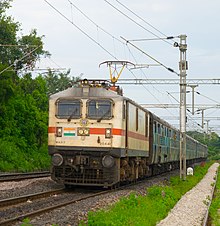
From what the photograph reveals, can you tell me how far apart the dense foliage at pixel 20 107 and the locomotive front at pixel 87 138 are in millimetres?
14492

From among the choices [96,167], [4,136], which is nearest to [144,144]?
[96,167]

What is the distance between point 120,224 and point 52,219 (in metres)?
1.88

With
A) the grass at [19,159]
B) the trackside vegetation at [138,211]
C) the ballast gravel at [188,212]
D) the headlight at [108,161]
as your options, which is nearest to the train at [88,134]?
the headlight at [108,161]

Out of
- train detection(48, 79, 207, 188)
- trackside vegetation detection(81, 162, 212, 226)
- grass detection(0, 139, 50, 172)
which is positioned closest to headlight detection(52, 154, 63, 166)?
train detection(48, 79, 207, 188)

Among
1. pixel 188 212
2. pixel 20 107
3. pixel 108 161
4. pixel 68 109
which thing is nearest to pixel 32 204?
pixel 188 212

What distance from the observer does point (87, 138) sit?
1856 centimetres

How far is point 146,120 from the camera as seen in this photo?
24.8 meters

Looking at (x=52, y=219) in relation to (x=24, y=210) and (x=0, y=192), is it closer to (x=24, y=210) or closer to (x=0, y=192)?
(x=24, y=210)

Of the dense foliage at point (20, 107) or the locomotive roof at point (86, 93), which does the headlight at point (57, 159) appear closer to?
the locomotive roof at point (86, 93)

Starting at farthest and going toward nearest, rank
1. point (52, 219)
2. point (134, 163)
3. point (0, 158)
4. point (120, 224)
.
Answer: point (0, 158) → point (134, 163) → point (52, 219) → point (120, 224)

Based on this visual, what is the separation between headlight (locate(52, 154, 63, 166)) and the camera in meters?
18.6

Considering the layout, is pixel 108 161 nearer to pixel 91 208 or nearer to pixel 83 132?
pixel 83 132

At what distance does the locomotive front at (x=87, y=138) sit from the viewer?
1850 centimetres

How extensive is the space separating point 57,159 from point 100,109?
2.24 meters
